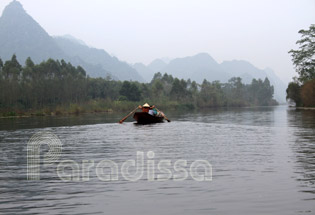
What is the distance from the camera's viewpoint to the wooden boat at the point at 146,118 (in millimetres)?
42562

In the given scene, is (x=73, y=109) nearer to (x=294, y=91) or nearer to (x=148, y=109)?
(x=148, y=109)

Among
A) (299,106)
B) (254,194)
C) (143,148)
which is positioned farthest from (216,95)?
(254,194)

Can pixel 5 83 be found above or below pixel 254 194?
above

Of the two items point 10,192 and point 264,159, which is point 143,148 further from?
point 10,192

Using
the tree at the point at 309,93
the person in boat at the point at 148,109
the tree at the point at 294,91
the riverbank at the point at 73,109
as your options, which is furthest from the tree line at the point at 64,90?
the tree at the point at 309,93

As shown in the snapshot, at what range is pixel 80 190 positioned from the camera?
10.0 meters

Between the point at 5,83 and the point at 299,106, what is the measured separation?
76986 mm

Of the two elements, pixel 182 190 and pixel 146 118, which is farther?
pixel 146 118

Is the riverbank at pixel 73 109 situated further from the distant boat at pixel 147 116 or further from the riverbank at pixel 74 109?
the distant boat at pixel 147 116

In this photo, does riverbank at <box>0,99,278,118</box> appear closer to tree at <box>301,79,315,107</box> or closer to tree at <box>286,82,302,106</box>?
tree at <box>286,82,302,106</box>

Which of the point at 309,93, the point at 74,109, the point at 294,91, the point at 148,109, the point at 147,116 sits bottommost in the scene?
the point at 147,116

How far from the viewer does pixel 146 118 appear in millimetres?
43281

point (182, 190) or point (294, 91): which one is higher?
point (294, 91)

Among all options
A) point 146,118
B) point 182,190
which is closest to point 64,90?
point 146,118
